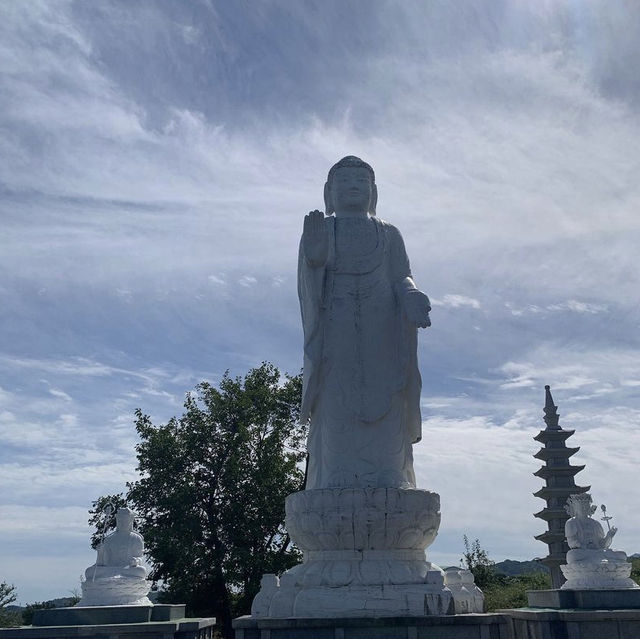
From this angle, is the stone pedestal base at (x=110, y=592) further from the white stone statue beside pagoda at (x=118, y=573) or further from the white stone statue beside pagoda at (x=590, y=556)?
the white stone statue beside pagoda at (x=590, y=556)

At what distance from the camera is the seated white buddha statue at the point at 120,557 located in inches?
324

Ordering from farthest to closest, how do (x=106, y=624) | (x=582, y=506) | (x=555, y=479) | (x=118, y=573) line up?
1. (x=555, y=479)
2. (x=582, y=506)
3. (x=118, y=573)
4. (x=106, y=624)

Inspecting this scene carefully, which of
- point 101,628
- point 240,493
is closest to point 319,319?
point 101,628

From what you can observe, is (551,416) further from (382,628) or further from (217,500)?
(382,628)

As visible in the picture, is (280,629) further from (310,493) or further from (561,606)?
(561,606)

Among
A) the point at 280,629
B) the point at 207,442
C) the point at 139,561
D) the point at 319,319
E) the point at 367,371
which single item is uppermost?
the point at 207,442

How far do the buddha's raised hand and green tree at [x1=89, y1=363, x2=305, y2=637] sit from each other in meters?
10.4

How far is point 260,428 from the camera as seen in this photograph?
19.4 metres

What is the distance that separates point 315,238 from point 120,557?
177 inches

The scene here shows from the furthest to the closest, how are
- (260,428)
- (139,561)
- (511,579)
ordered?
(511,579)
(260,428)
(139,561)

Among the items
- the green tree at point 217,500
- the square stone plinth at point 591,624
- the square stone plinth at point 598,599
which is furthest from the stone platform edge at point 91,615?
the green tree at point 217,500

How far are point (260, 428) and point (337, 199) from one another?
11091 millimetres

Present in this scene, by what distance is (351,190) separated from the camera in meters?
9.45

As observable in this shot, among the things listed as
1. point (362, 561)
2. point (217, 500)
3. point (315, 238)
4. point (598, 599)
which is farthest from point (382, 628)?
point (217, 500)
